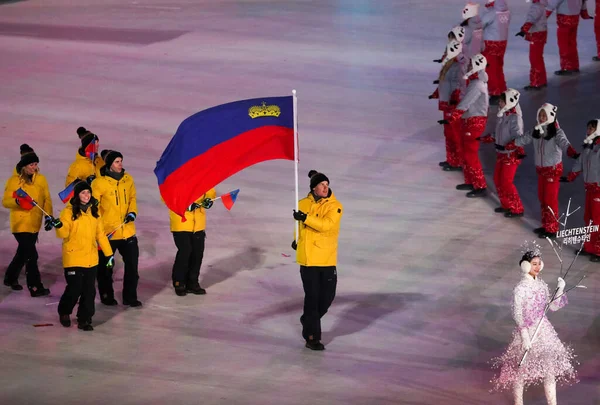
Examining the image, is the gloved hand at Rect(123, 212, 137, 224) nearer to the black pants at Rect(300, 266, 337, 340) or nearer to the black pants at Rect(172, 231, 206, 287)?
the black pants at Rect(172, 231, 206, 287)

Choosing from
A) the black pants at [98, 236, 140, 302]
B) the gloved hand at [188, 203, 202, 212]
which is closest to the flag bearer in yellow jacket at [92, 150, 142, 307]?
the black pants at [98, 236, 140, 302]

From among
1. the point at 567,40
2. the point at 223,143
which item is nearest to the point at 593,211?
the point at 223,143

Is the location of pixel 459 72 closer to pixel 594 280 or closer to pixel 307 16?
pixel 594 280

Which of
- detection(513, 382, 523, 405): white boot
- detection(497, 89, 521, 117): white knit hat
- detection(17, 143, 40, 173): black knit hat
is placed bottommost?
detection(513, 382, 523, 405): white boot

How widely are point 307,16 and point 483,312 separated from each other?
14.7 meters

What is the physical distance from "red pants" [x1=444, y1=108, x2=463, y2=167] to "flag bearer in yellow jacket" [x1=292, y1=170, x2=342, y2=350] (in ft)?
17.7

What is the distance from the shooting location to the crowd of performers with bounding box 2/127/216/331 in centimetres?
1206

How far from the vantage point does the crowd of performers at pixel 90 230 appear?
1206 cm

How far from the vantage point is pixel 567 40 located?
69.1 ft

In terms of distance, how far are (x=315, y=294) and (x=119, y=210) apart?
2.29m

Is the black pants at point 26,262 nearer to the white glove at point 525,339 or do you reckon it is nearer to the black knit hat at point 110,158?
the black knit hat at point 110,158

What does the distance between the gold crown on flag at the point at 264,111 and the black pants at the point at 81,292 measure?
2154mm

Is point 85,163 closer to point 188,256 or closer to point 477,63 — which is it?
point 188,256

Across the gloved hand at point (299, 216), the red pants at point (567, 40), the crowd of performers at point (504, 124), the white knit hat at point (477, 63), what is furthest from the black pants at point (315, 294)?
the red pants at point (567, 40)
